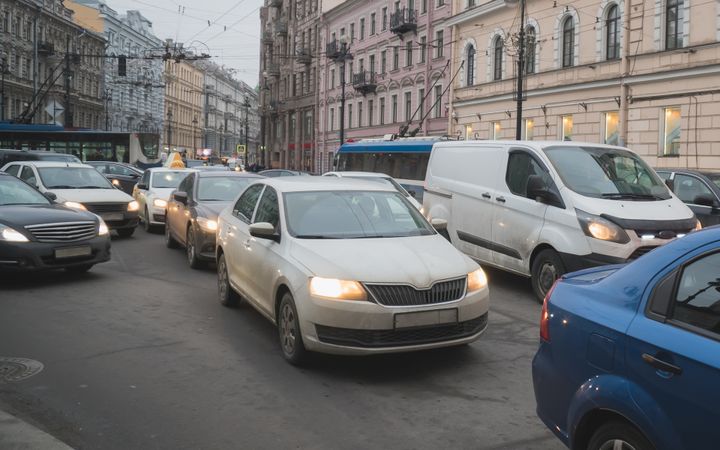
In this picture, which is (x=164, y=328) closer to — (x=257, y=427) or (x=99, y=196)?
(x=257, y=427)

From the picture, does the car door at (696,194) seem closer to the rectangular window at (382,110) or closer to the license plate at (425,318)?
the license plate at (425,318)

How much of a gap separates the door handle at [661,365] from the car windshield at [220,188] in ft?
31.3

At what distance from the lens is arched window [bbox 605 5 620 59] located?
27.1 meters

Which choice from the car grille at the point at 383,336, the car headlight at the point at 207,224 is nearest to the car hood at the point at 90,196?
the car headlight at the point at 207,224

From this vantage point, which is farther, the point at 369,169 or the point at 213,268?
the point at 369,169

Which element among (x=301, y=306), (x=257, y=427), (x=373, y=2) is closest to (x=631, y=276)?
→ (x=257, y=427)

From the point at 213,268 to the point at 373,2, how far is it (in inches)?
1699

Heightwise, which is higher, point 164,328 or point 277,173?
point 277,173

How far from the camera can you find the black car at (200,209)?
35.1 feet

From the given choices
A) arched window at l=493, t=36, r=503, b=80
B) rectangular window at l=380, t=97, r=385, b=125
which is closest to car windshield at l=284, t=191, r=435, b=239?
arched window at l=493, t=36, r=503, b=80

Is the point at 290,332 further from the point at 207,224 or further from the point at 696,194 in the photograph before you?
the point at 696,194

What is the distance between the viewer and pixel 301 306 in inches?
219

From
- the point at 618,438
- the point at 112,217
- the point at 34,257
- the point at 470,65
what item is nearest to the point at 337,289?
the point at 618,438

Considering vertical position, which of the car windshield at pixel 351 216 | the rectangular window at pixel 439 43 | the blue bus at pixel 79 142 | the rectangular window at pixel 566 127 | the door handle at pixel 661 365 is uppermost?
the rectangular window at pixel 439 43
